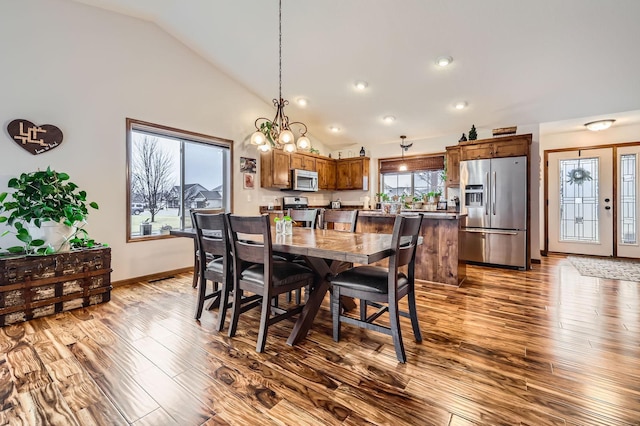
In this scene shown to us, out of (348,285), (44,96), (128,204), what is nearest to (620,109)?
(348,285)

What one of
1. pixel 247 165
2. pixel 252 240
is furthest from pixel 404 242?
pixel 247 165

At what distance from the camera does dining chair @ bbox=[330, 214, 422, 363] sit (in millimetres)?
1879

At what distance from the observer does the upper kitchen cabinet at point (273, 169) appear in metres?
5.34

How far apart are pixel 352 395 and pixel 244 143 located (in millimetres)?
4393

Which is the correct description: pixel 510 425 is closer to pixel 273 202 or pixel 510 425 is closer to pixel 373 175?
pixel 273 202

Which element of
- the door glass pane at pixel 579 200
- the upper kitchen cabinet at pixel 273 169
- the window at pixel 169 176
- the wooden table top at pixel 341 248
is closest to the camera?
the wooden table top at pixel 341 248

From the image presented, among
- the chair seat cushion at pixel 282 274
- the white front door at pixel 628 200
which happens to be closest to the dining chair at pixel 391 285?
the chair seat cushion at pixel 282 274

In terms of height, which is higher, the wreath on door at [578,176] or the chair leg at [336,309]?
the wreath on door at [578,176]

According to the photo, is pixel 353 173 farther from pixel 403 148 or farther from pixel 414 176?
pixel 414 176

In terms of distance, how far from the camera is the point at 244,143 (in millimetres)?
5121

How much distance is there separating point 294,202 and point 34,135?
150 inches

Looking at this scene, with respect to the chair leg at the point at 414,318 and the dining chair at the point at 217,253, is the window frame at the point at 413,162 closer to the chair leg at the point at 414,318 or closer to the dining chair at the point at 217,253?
the chair leg at the point at 414,318

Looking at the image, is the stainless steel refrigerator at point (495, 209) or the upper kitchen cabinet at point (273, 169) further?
the upper kitchen cabinet at point (273, 169)

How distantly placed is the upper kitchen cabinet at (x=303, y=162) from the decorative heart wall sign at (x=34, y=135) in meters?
3.42
